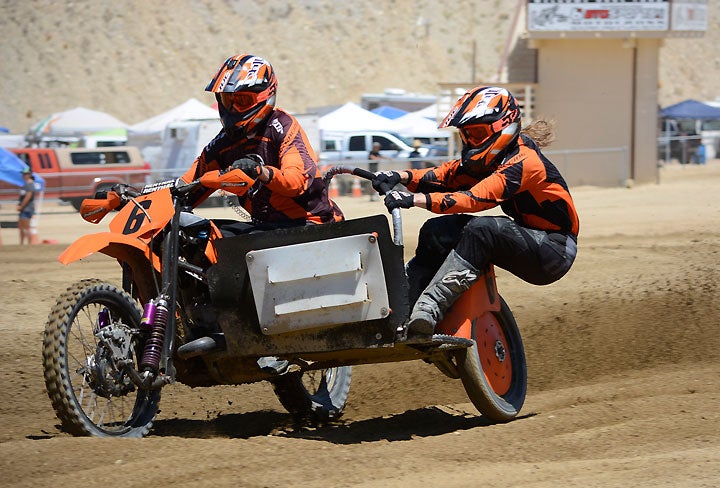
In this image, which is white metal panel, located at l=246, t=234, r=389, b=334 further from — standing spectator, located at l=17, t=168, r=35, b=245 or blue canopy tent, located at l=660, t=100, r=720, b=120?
blue canopy tent, located at l=660, t=100, r=720, b=120

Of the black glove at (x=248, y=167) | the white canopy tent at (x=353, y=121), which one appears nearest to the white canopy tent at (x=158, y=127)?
the white canopy tent at (x=353, y=121)

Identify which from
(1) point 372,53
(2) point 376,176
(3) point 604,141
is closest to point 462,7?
(1) point 372,53

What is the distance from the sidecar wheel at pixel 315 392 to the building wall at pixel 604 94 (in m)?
21.0

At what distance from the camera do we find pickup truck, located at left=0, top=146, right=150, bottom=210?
23.3 metres

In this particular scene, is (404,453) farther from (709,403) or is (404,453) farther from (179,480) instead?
(709,403)

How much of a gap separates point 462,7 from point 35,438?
57471mm

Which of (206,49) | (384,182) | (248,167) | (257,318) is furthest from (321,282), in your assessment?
(206,49)

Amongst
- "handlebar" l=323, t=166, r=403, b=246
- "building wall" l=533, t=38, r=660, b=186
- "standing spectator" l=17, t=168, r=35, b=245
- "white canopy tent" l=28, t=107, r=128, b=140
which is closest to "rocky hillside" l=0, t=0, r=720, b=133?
"white canopy tent" l=28, t=107, r=128, b=140

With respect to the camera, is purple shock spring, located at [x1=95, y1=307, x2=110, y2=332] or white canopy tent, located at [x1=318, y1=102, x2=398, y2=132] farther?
Answer: white canopy tent, located at [x1=318, y1=102, x2=398, y2=132]

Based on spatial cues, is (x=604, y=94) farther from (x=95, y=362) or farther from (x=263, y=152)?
(x=95, y=362)

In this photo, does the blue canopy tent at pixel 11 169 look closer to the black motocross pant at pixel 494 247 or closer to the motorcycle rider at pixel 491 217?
the motorcycle rider at pixel 491 217

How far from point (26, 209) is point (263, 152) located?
1269 cm

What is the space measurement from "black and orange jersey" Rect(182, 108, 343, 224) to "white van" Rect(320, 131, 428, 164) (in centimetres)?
2113

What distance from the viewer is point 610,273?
1075cm
